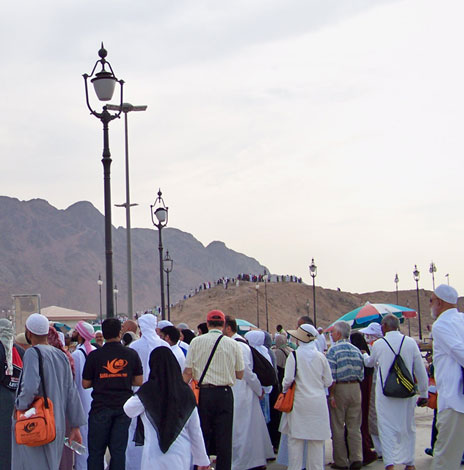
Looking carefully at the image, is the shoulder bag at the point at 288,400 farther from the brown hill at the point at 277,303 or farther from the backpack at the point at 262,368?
the brown hill at the point at 277,303

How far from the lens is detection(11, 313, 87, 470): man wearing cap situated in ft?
20.3

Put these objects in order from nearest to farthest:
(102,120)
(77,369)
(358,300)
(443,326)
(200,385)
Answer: (443,326) → (200,385) → (77,369) → (102,120) → (358,300)

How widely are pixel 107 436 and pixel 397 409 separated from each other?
3.64 metres

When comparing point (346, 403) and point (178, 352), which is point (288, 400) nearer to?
point (346, 403)

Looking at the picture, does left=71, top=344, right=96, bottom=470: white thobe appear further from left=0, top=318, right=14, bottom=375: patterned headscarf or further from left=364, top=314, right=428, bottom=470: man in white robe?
left=364, top=314, right=428, bottom=470: man in white robe

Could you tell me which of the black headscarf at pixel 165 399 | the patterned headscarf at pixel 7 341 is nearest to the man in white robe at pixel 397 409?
the black headscarf at pixel 165 399

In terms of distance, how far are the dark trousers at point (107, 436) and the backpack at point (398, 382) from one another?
A: 3.34m

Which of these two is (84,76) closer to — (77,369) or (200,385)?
(77,369)

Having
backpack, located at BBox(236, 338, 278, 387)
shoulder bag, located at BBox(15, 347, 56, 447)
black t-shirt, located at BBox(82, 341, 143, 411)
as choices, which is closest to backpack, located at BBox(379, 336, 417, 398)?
backpack, located at BBox(236, 338, 278, 387)

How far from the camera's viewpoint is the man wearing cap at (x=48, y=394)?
6184 millimetres

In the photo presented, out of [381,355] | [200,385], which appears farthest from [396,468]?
[200,385]

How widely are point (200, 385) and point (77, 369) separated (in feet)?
5.01

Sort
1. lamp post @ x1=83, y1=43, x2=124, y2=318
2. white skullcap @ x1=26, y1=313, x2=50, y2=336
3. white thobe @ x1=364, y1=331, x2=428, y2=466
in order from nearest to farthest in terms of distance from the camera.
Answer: white skullcap @ x1=26, y1=313, x2=50, y2=336
white thobe @ x1=364, y1=331, x2=428, y2=466
lamp post @ x1=83, y1=43, x2=124, y2=318

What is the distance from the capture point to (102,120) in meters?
10.7
